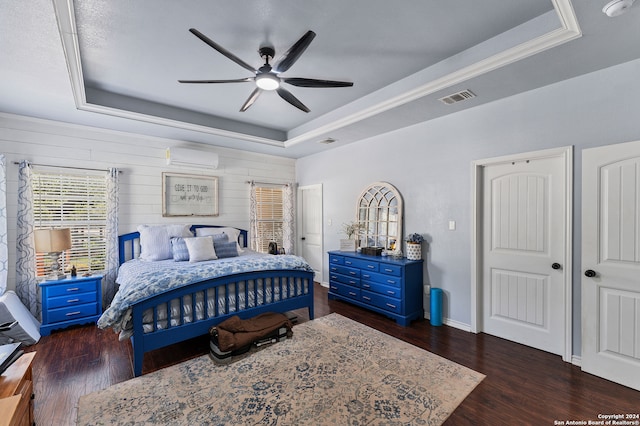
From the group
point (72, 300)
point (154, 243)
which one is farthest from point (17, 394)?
point (154, 243)

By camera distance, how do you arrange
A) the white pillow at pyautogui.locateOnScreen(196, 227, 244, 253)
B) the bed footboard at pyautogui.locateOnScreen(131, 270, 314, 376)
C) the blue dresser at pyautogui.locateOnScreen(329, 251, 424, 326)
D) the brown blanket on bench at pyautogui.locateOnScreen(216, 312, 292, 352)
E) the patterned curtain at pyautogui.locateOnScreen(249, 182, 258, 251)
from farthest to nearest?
the patterned curtain at pyautogui.locateOnScreen(249, 182, 258, 251) → the white pillow at pyautogui.locateOnScreen(196, 227, 244, 253) → the blue dresser at pyautogui.locateOnScreen(329, 251, 424, 326) → the brown blanket on bench at pyautogui.locateOnScreen(216, 312, 292, 352) → the bed footboard at pyautogui.locateOnScreen(131, 270, 314, 376)

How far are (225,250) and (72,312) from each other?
1.91 metres

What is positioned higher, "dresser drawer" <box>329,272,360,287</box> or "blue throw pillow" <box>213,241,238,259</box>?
"blue throw pillow" <box>213,241,238,259</box>

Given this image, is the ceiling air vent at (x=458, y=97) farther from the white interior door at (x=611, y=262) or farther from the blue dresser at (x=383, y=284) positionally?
the blue dresser at (x=383, y=284)

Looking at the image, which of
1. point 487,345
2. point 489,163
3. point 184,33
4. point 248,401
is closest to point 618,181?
point 489,163

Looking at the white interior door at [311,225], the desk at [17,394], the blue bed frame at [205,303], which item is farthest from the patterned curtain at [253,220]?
the desk at [17,394]

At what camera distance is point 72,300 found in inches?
135

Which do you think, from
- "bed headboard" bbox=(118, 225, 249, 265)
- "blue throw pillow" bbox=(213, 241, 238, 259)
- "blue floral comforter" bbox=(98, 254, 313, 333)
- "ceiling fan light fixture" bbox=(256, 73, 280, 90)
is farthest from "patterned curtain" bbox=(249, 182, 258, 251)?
"ceiling fan light fixture" bbox=(256, 73, 280, 90)

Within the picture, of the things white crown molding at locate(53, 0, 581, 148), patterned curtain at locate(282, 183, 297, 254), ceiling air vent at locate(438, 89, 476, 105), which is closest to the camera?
white crown molding at locate(53, 0, 581, 148)

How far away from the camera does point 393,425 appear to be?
1.87 metres

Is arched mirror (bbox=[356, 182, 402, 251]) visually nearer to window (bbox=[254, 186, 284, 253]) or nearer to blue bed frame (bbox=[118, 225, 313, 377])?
blue bed frame (bbox=[118, 225, 313, 377])

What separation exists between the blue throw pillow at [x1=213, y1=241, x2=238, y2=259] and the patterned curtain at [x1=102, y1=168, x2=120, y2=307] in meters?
1.42

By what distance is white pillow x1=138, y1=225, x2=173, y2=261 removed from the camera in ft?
13.1

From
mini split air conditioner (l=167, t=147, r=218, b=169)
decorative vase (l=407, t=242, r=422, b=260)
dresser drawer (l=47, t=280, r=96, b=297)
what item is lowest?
dresser drawer (l=47, t=280, r=96, b=297)
